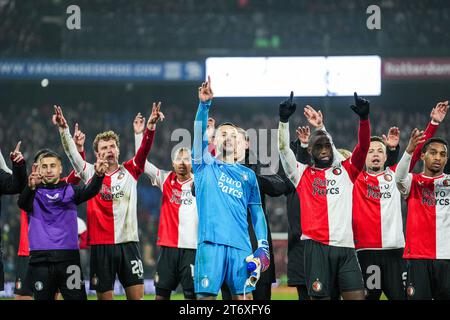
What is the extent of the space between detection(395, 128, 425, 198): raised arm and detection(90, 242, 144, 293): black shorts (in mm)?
2858

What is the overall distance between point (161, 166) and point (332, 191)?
48.5 ft

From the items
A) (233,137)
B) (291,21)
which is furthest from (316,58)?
(233,137)

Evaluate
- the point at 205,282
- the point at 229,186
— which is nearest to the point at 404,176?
the point at 229,186

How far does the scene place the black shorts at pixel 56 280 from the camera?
754 centimetres

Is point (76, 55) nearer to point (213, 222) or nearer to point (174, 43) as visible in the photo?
point (174, 43)

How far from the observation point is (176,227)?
8.54 m

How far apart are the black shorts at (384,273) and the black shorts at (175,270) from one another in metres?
1.83

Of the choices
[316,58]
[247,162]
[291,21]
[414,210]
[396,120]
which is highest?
[291,21]

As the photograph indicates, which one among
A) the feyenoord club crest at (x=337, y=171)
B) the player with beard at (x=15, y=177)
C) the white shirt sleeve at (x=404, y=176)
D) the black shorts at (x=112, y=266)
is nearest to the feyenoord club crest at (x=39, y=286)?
the player with beard at (x=15, y=177)

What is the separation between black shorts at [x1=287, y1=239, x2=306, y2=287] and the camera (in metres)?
8.01

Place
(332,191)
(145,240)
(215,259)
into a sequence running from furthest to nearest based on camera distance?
(145,240)
(332,191)
(215,259)

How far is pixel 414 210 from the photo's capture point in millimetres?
7582

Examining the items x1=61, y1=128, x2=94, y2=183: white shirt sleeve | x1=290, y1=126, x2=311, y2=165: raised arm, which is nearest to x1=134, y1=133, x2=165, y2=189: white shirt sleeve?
x1=61, y1=128, x2=94, y2=183: white shirt sleeve

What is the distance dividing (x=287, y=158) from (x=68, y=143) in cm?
232
